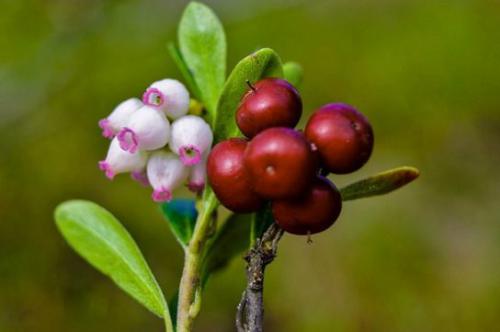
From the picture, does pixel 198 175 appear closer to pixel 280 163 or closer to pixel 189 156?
pixel 189 156

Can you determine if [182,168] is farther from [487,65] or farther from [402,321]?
[487,65]

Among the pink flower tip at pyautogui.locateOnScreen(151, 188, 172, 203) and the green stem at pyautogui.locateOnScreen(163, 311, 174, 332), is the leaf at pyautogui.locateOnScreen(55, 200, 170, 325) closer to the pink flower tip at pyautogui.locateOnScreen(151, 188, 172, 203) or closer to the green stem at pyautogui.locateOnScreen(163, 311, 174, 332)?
the green stem at pyautogui.locateOnScreen(163, 311, 174, 332)

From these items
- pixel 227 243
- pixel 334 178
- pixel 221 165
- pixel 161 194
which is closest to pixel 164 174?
pixel 161 194

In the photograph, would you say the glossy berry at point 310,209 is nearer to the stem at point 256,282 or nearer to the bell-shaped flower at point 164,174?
the stem at point 256,282

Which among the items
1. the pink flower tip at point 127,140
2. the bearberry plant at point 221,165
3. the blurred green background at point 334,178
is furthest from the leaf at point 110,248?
the blurred green background at point 334,178

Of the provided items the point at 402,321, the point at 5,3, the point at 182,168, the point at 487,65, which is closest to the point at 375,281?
the point at 402,321
